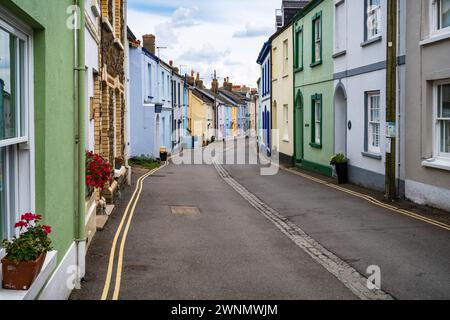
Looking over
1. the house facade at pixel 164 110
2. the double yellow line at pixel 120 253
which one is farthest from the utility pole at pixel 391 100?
the house facade at pixel 164 110

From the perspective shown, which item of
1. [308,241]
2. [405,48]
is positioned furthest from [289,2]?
[308,241]

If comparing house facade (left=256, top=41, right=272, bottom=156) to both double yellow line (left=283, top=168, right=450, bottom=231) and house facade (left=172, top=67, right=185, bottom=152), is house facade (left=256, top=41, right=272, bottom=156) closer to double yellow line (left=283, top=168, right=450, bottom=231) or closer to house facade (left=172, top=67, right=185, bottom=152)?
house facade (left=172, top=67, right=185, bottom=152)

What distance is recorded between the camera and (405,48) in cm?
1445

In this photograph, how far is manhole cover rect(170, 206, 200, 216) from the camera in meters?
13.7

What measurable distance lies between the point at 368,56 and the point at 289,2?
61.7ft

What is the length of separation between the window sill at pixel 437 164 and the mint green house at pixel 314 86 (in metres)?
7.98

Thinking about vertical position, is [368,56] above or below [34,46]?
above

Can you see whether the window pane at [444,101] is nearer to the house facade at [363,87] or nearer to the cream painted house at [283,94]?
the house facade at [363,87]

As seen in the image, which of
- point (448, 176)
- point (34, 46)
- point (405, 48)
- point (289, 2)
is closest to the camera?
point (34, 46)

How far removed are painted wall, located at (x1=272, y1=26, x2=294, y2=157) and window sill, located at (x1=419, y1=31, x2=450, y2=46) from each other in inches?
592

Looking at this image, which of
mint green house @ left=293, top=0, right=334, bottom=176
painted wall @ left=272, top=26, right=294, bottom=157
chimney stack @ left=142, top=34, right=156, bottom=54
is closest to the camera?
mint green house @ left=293, top=0, right=334, bottom=176

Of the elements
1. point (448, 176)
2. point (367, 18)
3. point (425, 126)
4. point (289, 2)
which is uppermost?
point (289, 2)

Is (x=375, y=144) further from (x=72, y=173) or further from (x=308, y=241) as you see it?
(x=72, y=173)

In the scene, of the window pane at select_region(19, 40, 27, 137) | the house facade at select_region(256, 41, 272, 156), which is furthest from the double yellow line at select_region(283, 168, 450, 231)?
the house facade at select_region(256, 41, 272, 156)
